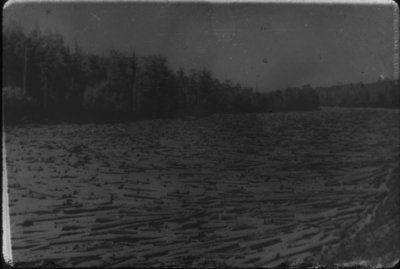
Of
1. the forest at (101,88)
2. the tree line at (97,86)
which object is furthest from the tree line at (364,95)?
the tree line at (97,86)

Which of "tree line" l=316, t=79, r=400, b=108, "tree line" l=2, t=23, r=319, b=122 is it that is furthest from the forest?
"tree line" l=316, t=79, r=400, b=108

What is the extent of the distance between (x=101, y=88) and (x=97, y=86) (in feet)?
0.06

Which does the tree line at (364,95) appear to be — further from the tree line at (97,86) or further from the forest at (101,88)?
the tree line at (97,86)

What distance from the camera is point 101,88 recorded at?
2021 millimetres

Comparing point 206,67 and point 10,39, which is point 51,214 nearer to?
point 10,39

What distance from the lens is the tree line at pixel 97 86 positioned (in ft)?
6.43

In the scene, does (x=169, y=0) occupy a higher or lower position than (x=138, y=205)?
higher

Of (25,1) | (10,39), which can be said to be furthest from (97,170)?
(25,1)

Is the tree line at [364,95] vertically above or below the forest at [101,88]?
below

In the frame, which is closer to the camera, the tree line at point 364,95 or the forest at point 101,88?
the forest at point 101,88

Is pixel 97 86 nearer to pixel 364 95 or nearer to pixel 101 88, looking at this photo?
pixel 101 88

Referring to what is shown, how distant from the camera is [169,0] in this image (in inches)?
80.4

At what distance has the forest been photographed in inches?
77.2

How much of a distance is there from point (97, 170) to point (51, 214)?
280 mm
